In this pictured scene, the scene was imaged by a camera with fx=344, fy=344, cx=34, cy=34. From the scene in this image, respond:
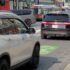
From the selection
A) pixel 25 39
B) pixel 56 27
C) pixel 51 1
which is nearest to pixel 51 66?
pixel 25 39

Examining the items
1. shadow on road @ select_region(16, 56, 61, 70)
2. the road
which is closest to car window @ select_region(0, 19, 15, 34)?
shadow on road @ select_region(16, 56, 61, 70)

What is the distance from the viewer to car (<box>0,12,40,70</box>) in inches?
305

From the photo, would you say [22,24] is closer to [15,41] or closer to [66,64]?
[15,41]

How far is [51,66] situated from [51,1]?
73759 millimetres

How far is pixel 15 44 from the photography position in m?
8.29

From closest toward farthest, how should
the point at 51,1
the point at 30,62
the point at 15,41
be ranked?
1. the point at 15,41
2. the point at 30,62
3. the point at 51,1

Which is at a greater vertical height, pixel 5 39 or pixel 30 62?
pixel 5 39

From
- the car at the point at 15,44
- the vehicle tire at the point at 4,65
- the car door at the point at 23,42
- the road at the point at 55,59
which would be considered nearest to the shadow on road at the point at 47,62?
the road at the point at 55,59

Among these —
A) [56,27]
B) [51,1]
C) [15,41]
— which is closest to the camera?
[15,41]

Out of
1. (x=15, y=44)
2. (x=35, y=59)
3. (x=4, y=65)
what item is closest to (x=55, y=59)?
(x=35, y=59)

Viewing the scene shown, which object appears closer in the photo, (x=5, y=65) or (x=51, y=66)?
(x=5, y=65)

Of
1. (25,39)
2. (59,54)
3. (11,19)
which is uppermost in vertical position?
(11,19)

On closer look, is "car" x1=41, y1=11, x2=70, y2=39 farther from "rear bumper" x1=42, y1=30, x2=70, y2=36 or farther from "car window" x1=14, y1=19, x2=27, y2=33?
"car window" x1=14, y1=19, x2=27, y2=33

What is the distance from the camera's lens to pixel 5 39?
7.75 metres
